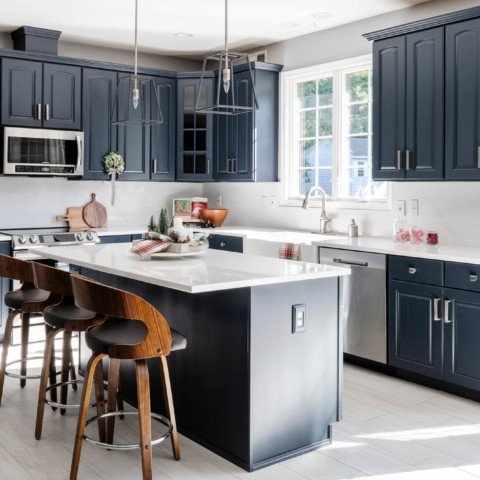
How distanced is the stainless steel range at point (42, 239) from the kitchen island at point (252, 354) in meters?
1.91

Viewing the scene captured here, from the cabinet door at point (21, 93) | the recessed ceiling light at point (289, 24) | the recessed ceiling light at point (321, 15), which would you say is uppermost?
the recessed ceiling light at point (289, 24)

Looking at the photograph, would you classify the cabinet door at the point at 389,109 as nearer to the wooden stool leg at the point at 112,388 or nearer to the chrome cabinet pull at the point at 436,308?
the chrome cabinet pull at the point at 436,308

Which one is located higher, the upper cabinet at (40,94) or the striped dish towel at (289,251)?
the upper cabinet at (40,94)

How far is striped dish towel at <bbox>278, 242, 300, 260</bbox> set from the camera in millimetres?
4652

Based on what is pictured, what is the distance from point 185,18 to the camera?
4.98m

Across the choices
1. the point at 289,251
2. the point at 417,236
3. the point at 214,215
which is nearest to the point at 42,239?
the point at 214,215

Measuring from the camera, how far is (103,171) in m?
5.71

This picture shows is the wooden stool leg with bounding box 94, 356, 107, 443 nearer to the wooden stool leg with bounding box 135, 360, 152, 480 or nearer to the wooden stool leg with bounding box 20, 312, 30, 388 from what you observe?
the wooden stool leg with bounding box 135, 360, 152, 480

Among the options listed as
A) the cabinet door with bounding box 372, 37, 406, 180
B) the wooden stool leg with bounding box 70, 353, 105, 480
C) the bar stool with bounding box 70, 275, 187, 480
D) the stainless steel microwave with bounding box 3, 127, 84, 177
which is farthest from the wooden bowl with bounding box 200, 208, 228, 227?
the wooden stool leg with bounding box 70, 353, 105, 480

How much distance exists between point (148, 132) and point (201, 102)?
599 millimetres

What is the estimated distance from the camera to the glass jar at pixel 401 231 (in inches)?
176

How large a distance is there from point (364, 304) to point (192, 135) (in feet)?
8.91

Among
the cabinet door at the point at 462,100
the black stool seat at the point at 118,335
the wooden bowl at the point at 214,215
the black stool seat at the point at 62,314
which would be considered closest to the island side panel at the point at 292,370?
the black stool seat at the point at 118,335

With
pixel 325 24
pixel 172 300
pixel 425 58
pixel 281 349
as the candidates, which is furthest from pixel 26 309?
pixel 325 24
